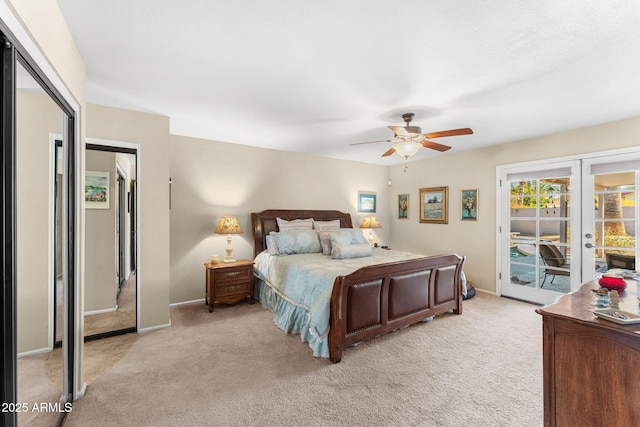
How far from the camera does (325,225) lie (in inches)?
194

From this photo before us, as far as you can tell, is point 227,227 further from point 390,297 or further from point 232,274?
point 390,297

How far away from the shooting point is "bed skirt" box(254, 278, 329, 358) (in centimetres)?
257

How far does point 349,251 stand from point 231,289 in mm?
1715

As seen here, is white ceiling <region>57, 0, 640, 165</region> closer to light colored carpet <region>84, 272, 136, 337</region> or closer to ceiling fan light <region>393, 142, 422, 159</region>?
ceiling fan light <region>393, 142, 422, 159</region>

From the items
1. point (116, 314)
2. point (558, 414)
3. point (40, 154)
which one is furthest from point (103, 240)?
point (558, 414)

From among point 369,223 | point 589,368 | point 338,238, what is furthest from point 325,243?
point 589,368

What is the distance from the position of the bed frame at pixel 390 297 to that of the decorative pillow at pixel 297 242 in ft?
5.25

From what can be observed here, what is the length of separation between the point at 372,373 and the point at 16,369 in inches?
85.6

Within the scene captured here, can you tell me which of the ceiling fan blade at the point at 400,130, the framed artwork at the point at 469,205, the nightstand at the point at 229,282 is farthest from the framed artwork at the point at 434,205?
the nightstand at the point at 229,282

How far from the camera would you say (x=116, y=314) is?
298cm

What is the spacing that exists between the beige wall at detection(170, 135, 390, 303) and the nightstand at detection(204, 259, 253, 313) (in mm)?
450

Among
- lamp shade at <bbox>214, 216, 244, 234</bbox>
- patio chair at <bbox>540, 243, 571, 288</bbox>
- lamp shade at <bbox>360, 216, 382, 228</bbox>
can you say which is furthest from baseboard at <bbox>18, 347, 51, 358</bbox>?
patio chair at <bbox>540, 243, 571, 288</bbox>

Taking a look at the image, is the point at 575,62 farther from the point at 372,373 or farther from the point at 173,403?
the point at 173,403

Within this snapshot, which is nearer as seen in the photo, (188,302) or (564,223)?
(564,223)
